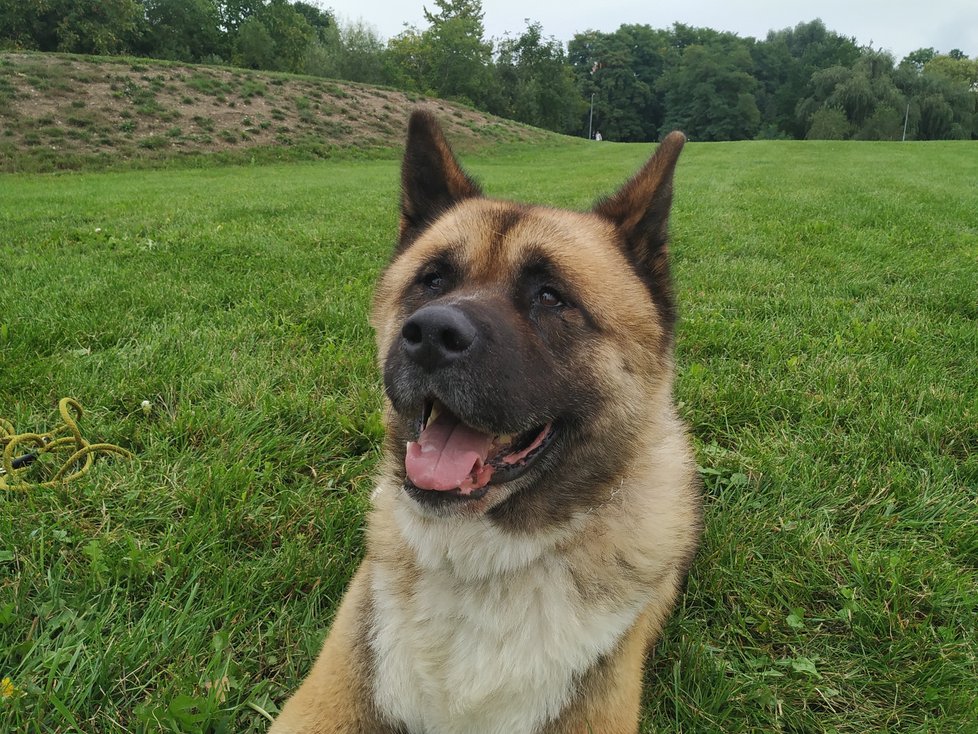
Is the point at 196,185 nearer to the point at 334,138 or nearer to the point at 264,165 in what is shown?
the point at 264,165

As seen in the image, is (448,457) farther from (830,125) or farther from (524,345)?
(830,125)

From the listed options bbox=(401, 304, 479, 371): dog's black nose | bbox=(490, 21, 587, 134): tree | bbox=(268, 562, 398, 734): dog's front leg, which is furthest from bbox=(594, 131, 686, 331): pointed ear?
bbox=(490, 21, 587, 134): tree

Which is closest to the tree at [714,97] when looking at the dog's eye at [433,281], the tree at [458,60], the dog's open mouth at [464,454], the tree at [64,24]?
the tree at [458,60]

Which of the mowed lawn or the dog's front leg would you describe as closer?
the dog's front leg

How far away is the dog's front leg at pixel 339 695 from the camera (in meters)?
1.74

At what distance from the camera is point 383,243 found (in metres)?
7.29

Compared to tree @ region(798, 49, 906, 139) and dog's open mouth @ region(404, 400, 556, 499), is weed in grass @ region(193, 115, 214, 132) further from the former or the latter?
tree @ region(798, 49, 906, 139)

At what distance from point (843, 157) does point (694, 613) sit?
27304 mm

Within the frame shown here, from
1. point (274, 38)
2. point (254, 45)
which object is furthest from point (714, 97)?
point (254, 45)

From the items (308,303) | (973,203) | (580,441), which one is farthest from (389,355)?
(973,203)

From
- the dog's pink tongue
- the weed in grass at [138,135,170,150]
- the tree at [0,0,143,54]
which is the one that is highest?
the tree at [0,0,143,54]

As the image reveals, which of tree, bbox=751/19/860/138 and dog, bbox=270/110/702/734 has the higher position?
tree, bbox=751/19/860/138

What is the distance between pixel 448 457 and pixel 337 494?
1.05 m

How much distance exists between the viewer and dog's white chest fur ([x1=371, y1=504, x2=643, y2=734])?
1.78m
